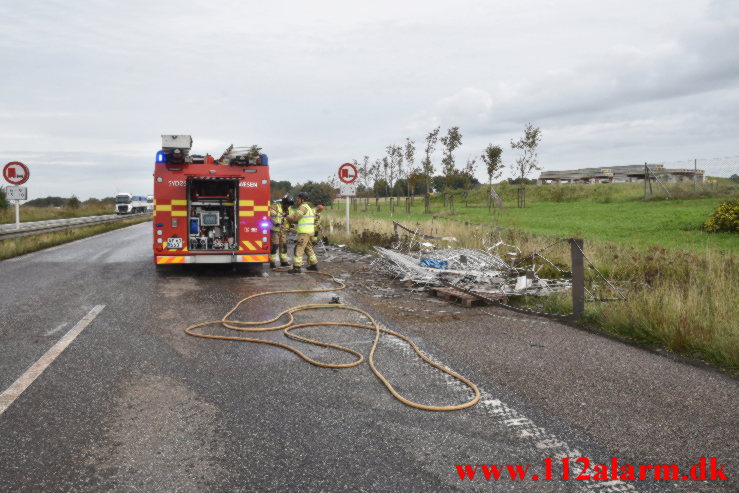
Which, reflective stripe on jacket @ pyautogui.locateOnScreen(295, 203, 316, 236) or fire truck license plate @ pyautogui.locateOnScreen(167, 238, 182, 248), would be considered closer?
fire truck license plate @ pyautogui.locateOnScreen(167, 238, 182, 248)

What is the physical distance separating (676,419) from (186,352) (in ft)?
13.9

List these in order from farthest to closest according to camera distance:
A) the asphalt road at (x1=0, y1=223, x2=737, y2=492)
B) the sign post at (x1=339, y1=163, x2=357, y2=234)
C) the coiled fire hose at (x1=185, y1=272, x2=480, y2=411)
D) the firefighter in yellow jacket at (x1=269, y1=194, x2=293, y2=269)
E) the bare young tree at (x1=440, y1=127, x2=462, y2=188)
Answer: the bare young tree at (x1=440, y1=127, x2=462, y2=188), the sign post at (x1=339, y1=163, x2=357, y2=234), the firefighter in yellow jacket at (x1=269, y1=194, x2=293, y2=269), the coiled fire hose at (x1=185, y1=272, x2=480, y2=411), the asphalt road at (x1=0, y1=223, x2=737, y2=492)

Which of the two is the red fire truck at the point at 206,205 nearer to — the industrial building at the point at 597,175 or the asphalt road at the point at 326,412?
the asphalt road at the point at 326,412

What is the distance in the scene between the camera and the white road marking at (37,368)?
388cm

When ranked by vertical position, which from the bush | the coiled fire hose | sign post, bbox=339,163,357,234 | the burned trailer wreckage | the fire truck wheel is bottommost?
the coiled fire hose

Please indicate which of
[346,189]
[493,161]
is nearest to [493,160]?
[493,161]

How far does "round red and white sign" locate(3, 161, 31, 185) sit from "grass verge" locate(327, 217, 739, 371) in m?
15.8

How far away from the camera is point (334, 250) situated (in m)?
16.7

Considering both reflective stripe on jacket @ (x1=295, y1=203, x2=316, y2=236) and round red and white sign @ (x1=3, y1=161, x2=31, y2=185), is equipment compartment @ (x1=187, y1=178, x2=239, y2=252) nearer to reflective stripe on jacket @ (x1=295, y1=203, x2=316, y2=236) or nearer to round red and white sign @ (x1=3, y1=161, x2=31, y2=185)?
reflective stripe on jacket @ (x1=295, y1=203, x2=316, y2=236)

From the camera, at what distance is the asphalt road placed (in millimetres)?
2818

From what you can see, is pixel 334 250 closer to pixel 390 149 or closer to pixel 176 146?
pixel 176 146

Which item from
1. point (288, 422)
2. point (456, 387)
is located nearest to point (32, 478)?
point (288, 422)

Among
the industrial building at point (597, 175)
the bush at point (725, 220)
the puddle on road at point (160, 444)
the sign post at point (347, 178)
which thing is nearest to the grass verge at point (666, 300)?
the puddle on road at point (160, 444)

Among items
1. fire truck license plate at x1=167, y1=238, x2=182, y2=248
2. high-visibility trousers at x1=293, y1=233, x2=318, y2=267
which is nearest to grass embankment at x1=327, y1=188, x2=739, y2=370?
high-visibility trousers at x1=293, y1=233, x2=318, y2=267
